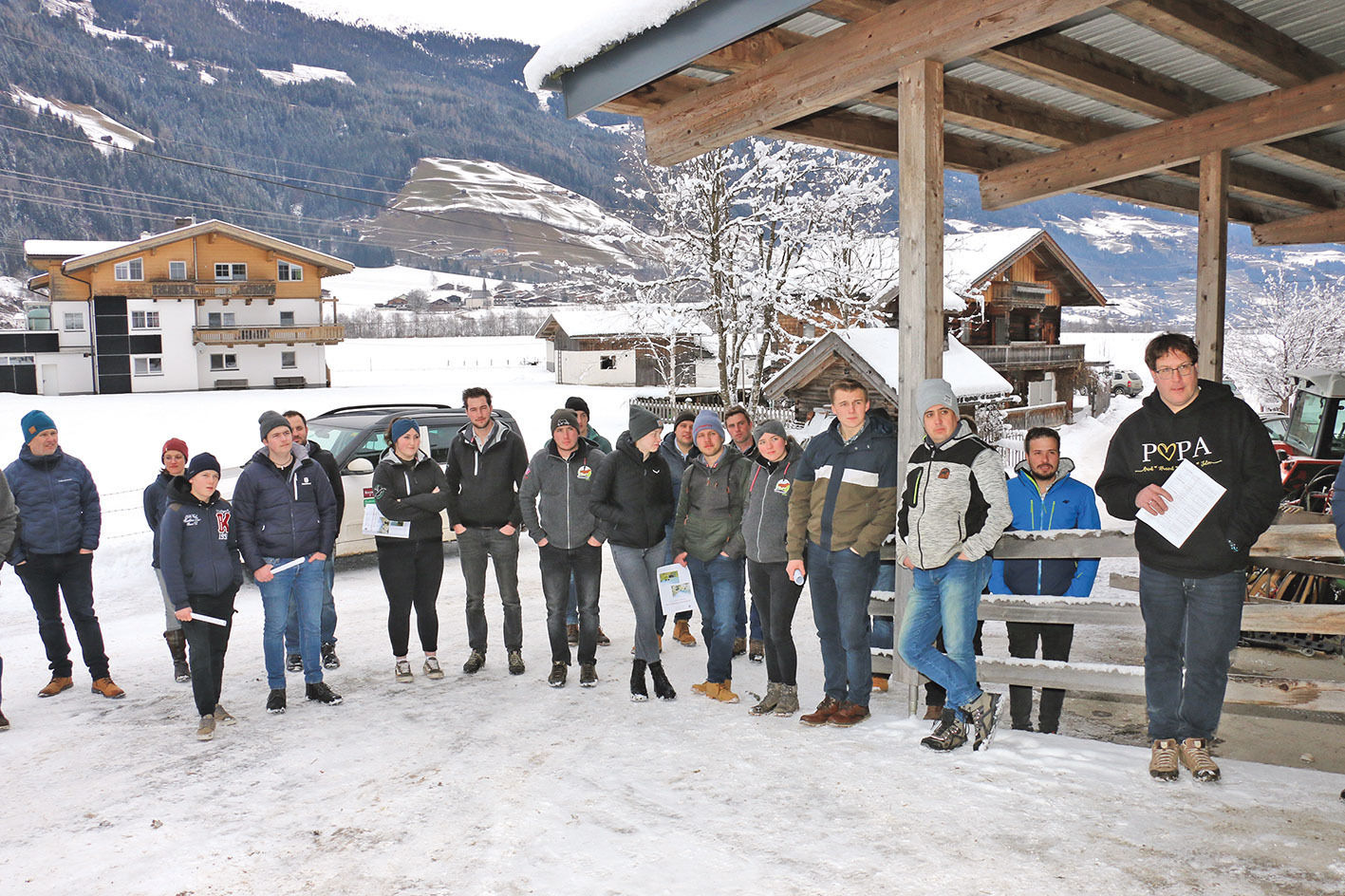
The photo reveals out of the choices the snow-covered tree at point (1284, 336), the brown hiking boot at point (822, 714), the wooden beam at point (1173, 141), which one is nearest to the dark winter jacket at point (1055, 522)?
the brown hiking boot at point (822, 714)

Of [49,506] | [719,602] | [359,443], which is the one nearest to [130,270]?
[359,443]

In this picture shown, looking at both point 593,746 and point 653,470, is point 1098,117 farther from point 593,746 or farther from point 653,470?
point 593,746

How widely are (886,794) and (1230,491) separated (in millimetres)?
1931

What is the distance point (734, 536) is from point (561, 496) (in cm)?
117

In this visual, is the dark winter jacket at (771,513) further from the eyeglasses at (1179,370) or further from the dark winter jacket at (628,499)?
the eyeglasses at (1179,370)

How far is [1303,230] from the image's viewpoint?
10.0m

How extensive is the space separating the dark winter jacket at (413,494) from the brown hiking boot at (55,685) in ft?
7.33

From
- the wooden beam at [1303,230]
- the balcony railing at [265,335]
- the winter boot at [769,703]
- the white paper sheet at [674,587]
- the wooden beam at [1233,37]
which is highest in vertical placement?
the balcony railing at [265,335]

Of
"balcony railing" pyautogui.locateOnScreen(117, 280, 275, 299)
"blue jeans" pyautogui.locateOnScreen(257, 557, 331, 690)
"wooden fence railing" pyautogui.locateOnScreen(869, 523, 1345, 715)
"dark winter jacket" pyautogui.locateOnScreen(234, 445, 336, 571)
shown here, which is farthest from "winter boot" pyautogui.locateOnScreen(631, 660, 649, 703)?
"balcony railing" pyautogui.locateOnScreen(117, 280, 275, 299)

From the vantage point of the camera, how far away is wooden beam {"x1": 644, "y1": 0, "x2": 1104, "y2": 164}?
4.36 m

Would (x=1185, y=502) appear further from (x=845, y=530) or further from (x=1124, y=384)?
(x=1124, y=384)

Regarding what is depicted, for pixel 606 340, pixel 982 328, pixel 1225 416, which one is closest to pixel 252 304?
pixel 606 340

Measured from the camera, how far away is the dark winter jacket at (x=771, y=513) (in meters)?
5.23

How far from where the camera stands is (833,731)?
480 centimetres
